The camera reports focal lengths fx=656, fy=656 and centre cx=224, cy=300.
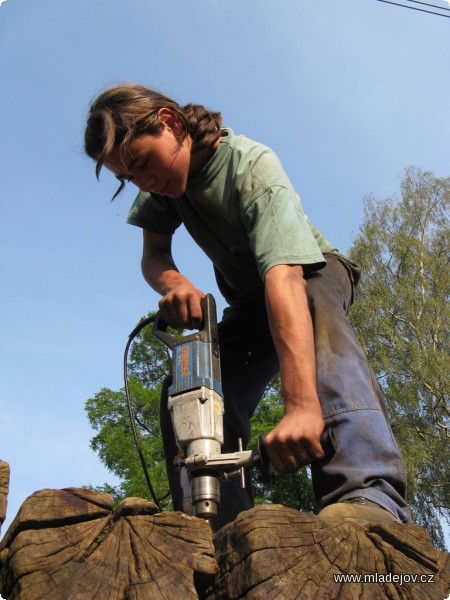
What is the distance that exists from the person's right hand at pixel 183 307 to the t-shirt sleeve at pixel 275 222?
0.43 meters

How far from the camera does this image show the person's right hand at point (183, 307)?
2.73m

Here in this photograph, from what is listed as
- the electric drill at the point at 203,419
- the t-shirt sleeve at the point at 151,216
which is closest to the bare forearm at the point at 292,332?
the electric drill at the point at 203,419

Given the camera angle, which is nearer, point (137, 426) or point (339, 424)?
point (339, 424)

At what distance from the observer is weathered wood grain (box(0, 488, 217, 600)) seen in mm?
1286

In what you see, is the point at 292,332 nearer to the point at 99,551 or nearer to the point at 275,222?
the point at 275,222

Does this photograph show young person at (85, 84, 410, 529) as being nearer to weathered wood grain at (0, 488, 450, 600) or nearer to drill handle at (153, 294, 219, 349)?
drill handle at (153, 294, 219, 349)

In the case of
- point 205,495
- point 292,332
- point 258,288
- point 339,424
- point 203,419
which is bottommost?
point 205,495

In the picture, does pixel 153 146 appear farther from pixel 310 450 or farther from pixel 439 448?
pixel 439 448

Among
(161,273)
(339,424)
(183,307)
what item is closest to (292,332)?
(339,424)

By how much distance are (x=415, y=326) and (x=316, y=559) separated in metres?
18.2

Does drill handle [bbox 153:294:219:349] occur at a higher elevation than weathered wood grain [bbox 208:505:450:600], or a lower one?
higher

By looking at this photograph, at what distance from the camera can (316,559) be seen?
52.8 inches

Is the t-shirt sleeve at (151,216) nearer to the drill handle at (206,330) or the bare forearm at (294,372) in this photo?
the drill handle at (206,330)

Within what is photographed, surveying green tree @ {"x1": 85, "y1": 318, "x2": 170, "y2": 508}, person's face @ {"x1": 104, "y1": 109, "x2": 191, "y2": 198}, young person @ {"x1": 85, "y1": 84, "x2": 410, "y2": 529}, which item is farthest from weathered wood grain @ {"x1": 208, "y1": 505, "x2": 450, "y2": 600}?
green tree @ {"x1": 85, "y1": 318, "x2": 170, "y2": 508}
